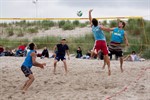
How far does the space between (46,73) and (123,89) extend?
3.37 meters

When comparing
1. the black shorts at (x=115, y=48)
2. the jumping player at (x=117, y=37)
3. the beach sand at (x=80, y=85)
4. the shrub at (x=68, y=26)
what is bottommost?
the beach sand at (x=80, y=85)

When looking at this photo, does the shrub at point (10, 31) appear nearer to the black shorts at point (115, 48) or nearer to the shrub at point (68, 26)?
the shrub at point (68, 26)

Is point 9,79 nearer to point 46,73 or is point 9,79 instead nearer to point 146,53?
point 46,73

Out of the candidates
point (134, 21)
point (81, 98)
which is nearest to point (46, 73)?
point (81, 98)

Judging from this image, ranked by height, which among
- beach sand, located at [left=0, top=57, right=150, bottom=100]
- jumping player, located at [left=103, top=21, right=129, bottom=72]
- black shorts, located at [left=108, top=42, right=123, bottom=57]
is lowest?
beach sand, located at [left=0, top=57, right=150, bottom=100]

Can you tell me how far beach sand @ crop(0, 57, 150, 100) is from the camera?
8.45m

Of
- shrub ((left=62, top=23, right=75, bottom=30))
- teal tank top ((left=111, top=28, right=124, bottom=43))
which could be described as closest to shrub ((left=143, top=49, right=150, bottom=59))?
teal tank top ((left=111, top=28, right=124, bottom=43))

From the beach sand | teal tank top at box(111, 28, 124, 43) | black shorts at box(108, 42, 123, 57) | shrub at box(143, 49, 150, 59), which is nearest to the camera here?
the beach sand

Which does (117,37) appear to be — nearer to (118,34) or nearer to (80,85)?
(118,34)

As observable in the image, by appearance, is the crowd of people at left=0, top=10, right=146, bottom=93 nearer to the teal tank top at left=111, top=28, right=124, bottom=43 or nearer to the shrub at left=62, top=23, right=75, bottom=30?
the teal tank top at left=111, top=28, right=124, bottom=43

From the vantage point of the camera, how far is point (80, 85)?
31.9 feet

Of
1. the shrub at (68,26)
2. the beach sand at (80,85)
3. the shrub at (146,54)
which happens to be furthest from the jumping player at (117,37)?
the shrub at (68,26)

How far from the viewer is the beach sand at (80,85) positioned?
8.45m

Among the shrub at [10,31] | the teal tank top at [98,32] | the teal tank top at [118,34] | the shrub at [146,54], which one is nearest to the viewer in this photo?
the teal tank top at [98,32]
